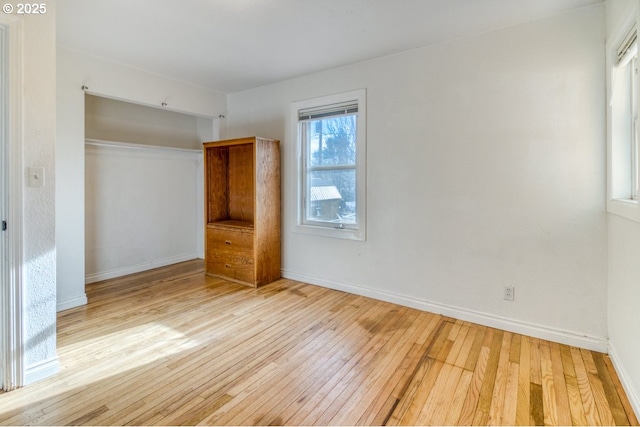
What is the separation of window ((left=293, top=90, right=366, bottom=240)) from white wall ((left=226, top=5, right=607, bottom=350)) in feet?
0.40

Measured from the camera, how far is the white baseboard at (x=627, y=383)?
1623 mm

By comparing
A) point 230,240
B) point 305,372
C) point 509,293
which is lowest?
point 305,372

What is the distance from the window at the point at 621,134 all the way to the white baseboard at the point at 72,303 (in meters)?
4.40

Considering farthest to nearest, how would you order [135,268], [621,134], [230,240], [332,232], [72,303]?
[135,268] < [230,240] < [332,232] < [72,303] < [621,134]

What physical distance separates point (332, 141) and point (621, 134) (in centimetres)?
242

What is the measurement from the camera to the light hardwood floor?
1.60 metres

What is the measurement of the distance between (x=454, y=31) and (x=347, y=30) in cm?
89

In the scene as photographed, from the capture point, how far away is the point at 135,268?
4.23 metres

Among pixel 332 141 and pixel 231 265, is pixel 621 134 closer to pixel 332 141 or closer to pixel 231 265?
pixel 332 141

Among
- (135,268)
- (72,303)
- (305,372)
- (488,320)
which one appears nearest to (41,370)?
(72,303)

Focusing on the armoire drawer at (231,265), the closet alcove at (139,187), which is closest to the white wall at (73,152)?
the closet alcove at (139,187)

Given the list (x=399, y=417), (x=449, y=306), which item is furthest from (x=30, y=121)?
(x=449, y=306)

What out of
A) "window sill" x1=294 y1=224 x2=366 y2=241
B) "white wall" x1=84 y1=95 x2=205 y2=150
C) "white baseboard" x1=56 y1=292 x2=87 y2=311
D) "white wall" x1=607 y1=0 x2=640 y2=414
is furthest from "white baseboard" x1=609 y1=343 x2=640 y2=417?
"white wall" x1=84 y1=95 x2=205 y2=150

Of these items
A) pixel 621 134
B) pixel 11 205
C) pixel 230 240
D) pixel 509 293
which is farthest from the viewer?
pixel 230 240
